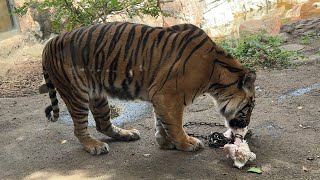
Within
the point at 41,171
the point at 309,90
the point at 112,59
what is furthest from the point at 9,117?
the point at 309,90

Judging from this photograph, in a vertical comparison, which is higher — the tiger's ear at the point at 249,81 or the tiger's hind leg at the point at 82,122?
the tiger's ear at the point at 249,81

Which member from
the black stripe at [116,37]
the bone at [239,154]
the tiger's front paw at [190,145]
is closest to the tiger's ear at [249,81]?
the bone at [239,154]

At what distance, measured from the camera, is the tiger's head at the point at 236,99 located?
409 cm

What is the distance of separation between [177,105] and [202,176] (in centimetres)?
67

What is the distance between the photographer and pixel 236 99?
4137 mm

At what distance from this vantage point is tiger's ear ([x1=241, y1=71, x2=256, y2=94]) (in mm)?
3944

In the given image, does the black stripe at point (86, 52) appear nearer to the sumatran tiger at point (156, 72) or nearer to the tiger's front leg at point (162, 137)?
the sumatran tiger at point (156, 72)

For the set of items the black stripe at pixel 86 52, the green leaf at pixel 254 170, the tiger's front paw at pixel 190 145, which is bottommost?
the green leaf at pixel 254 170

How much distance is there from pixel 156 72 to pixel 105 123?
3.18 ft

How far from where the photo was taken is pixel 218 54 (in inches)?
161

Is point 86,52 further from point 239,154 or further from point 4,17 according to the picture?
point 4,17

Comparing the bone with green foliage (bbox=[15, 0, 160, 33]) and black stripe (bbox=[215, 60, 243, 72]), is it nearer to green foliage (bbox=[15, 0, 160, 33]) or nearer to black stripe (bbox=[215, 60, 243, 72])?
black stripe (bbox=[215, 60, 243, 72])

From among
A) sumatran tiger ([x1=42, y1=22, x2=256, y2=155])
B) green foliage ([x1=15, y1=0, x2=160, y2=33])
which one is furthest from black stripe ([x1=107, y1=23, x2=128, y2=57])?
green foliage ([x1=15, y1=0, x2=160, y2=33])

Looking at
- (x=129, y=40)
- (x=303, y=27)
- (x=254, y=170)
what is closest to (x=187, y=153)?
(x=254, y=170)
